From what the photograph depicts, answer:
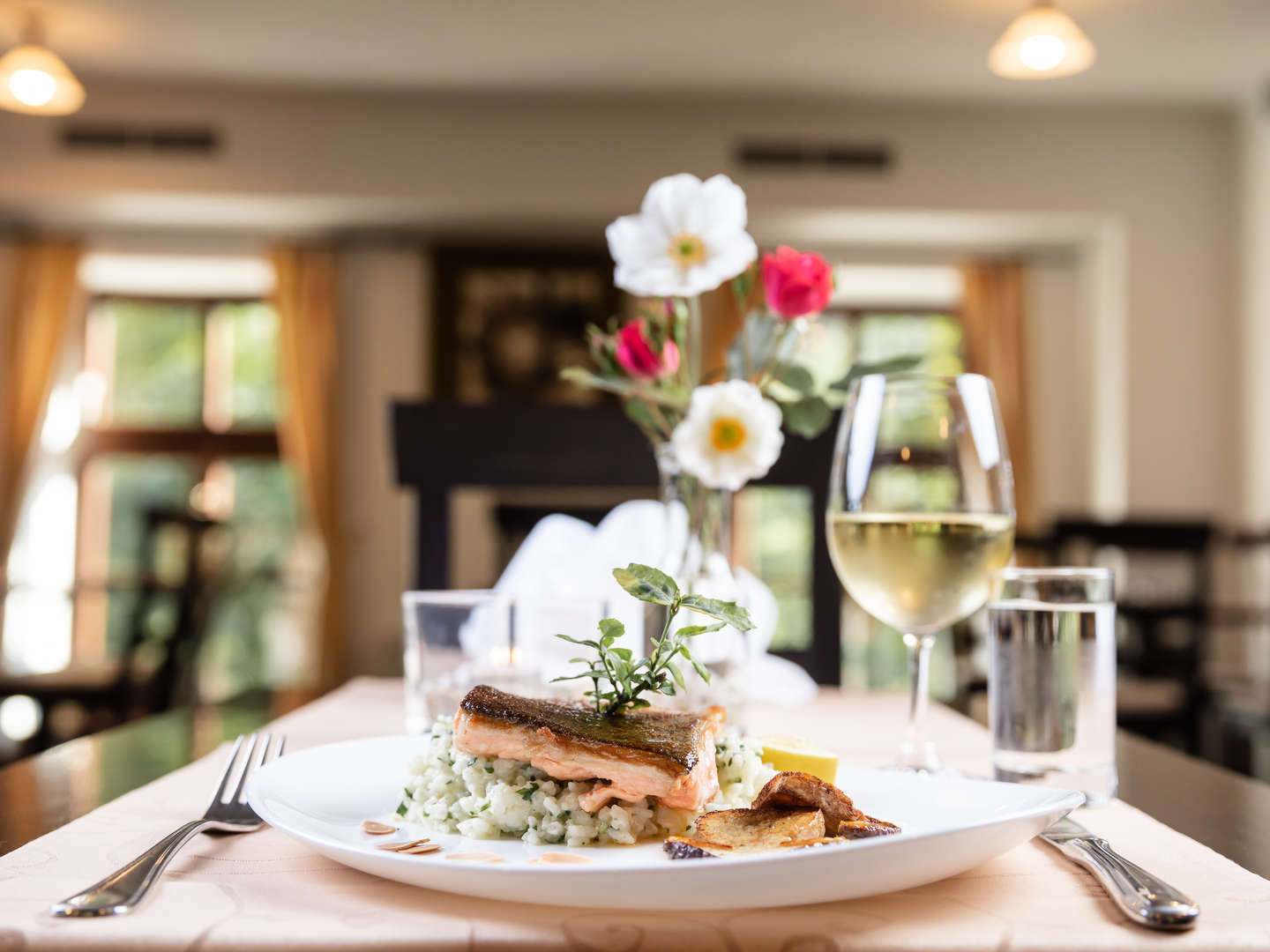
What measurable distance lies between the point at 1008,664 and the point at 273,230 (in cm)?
628

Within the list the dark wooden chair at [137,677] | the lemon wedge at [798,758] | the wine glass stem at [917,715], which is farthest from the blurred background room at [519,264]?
the lemon wedge at [798,758]

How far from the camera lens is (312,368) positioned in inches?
248

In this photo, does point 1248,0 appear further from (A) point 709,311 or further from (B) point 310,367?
(B) point 310,367

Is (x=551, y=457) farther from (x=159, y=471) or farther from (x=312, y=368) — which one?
(x=159, y=471)

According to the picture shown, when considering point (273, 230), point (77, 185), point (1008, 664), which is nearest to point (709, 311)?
point (273, 230)

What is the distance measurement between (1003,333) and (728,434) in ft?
20.0

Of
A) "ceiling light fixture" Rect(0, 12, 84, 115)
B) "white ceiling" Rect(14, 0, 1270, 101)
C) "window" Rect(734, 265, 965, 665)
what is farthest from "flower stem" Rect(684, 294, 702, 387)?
"window" Rect(734, 265, 965, 665)

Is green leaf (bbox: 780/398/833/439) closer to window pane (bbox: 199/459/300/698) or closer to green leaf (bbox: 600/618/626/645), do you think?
green leaf (bbox: 600/618/626/645)

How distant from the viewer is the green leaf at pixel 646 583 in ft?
2.02

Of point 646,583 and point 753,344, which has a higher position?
point 753,344

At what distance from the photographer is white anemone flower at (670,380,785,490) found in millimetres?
792

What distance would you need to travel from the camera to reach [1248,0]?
4.54 metres

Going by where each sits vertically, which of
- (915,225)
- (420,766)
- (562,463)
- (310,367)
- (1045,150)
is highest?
(1045,150)

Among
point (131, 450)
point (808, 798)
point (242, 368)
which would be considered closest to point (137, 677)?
point (131, 450)
